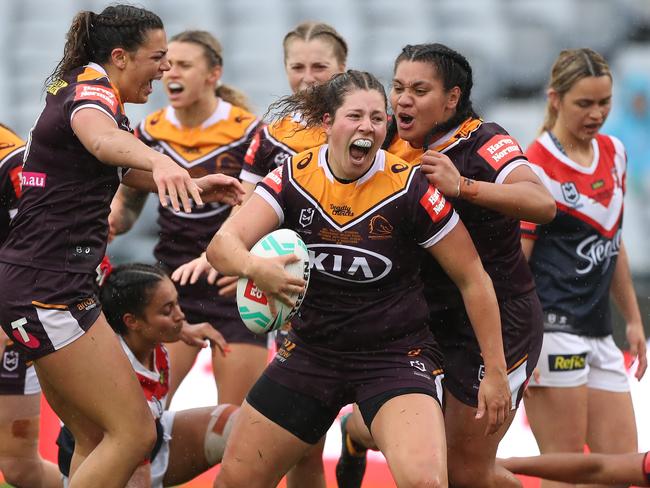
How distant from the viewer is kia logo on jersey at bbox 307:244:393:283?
4.24m

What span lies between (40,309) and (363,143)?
4.57 feet

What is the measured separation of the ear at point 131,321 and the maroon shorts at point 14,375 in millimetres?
746

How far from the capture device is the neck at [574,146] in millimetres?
5414

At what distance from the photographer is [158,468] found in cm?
521

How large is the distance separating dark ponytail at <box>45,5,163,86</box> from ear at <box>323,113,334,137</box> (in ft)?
2.67

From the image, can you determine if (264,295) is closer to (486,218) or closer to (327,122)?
(327,122)

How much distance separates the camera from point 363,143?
13.8 ft

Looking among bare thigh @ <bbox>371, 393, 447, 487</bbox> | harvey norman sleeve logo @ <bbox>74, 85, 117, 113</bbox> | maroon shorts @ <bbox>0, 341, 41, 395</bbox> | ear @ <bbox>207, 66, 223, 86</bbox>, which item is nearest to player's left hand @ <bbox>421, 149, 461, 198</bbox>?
bare thigh @ <bbox>371, 393, 447, 487</bbox>

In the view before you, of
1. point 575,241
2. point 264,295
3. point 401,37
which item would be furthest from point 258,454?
point 401,37

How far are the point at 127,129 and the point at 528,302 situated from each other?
1842mm

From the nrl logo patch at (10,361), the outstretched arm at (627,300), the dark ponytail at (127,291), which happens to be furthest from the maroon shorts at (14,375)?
the outstretched arm at (627,300)

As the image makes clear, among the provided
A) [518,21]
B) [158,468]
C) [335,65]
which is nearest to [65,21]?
[518,21]

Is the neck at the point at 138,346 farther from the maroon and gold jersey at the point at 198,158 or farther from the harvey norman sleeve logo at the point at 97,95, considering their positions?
the harvey norman sleeve logo at the point at 97,95

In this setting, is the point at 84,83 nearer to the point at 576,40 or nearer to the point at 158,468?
the point at 158,468
